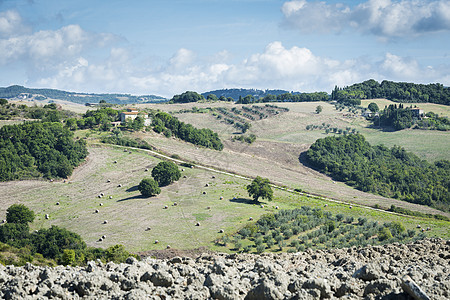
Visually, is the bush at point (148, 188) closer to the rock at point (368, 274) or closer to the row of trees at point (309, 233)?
the row of trees at point (309, 233)

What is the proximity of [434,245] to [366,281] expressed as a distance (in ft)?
47.2

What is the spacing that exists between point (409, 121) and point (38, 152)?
143m

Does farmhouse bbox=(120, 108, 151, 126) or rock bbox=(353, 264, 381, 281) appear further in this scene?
farmhouse bbox=(120, 108, 151, 126)

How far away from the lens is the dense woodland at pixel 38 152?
90.4 meters

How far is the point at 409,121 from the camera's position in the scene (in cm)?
17112

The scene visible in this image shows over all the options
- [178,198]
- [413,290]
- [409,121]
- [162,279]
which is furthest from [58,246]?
[409,121]

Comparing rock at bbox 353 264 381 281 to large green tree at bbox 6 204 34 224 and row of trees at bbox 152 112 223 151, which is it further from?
row of trees at bbox 152 112 223 151

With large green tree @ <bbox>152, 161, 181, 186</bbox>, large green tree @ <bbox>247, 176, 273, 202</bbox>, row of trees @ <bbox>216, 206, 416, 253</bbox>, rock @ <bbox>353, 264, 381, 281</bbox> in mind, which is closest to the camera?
rock @ <bbox>353, 264, 381, 281</bbox>

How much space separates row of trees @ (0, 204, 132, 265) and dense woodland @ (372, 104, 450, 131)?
495ft

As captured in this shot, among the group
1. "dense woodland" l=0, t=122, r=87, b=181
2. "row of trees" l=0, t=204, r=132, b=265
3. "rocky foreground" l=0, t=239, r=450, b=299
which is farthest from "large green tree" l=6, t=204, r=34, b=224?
"rocky foreground" l=0, t=239, r=450, b=299

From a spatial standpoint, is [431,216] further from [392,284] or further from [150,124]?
[150,124]

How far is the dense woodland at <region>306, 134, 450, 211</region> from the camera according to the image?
111m

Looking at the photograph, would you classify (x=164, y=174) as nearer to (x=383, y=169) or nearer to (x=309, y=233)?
(x=309, y=233)

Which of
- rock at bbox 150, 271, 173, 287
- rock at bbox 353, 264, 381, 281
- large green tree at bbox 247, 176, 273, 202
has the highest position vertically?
rock at bbox 353, 264, 381, 281
